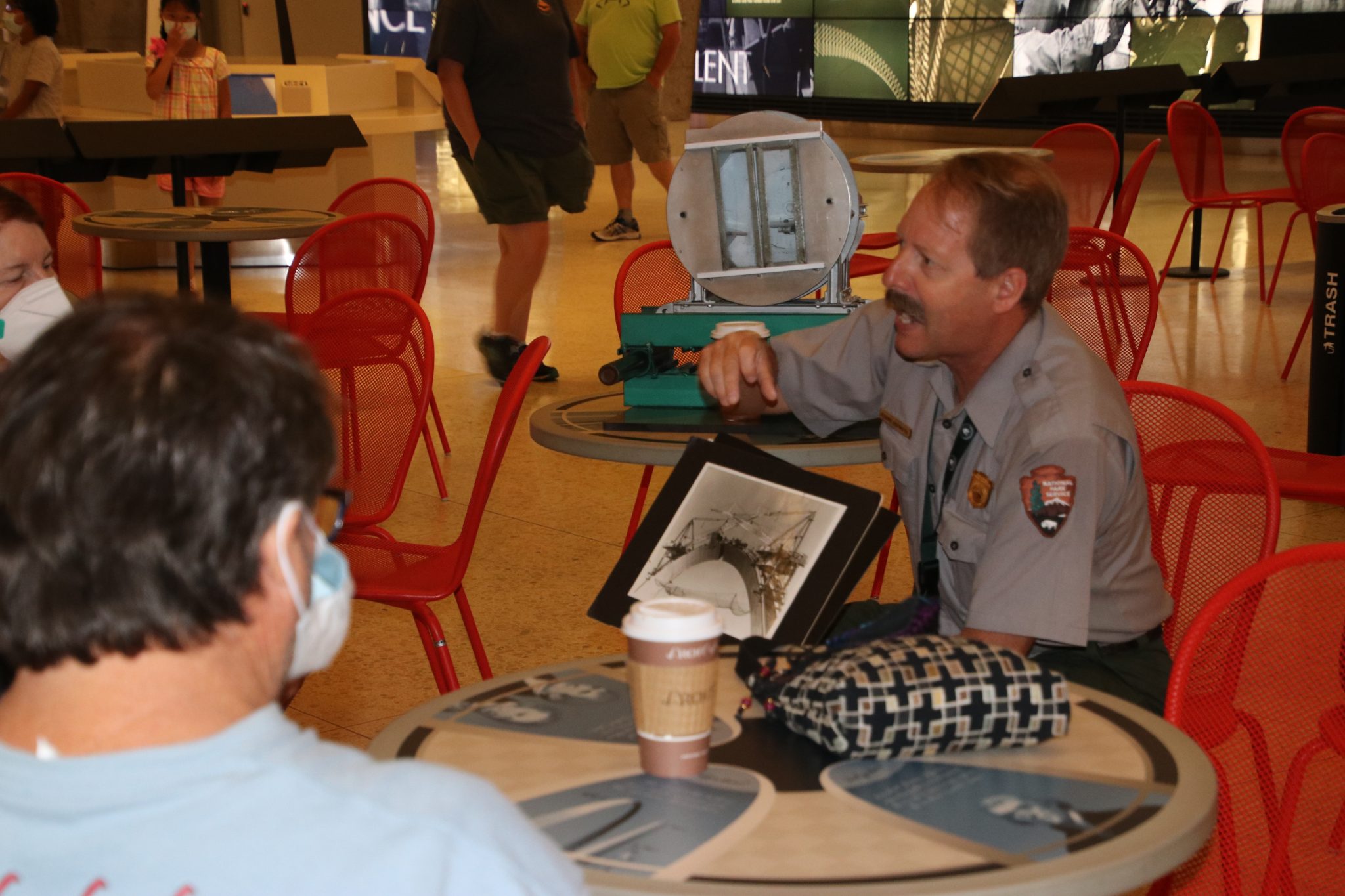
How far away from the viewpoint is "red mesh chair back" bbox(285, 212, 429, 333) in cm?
473

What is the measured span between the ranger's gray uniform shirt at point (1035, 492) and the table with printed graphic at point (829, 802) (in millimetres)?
309

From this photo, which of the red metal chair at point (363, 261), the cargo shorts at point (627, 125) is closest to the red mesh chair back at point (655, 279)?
the red metal chair at point (363, 261)

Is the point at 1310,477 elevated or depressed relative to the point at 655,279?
depressed

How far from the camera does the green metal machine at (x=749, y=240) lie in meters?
2.86

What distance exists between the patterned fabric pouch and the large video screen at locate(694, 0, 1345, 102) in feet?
43.7

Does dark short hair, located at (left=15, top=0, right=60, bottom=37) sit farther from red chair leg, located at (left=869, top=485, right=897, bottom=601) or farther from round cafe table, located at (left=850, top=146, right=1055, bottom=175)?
red chair leg, located at (left=869, top=485, right=897, bottom=601)

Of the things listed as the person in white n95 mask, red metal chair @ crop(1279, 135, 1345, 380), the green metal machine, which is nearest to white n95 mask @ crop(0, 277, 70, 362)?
the person in white n95 mask

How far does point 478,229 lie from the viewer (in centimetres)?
1106

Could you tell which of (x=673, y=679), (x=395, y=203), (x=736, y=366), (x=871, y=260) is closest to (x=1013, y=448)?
(x=736, y=366)

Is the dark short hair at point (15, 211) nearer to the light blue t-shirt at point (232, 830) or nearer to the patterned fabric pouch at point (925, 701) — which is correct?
the patterned fabric pouch at point (925, 701)

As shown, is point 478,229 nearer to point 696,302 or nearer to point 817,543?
point 696,302

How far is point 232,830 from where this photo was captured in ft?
2.92

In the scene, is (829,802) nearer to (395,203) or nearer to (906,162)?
(395,203)

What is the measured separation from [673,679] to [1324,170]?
584 centimetres
